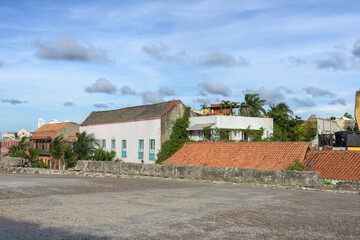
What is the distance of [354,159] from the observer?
20.1 metres

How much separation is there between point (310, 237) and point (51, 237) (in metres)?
3.21

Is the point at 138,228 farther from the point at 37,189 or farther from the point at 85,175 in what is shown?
the point at 85,175

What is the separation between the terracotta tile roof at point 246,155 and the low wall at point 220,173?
9.70 metres

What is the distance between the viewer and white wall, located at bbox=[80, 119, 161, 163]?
35594 mm

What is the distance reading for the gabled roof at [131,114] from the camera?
119 ft

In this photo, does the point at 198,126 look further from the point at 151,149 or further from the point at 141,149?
the point at 141,149

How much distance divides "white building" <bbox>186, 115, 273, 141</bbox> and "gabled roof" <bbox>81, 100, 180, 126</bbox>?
2.85 m

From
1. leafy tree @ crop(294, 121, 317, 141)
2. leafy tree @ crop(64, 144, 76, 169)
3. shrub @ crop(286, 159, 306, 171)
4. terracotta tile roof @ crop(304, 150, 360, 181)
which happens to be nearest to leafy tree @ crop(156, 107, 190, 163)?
leafy tree @ crop(64, 144, 76, 169)

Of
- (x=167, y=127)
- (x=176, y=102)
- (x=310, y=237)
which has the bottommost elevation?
(x=310, y=237)

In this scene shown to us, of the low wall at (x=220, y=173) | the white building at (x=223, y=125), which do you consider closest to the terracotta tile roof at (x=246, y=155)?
the white building at (x=223, y=125)

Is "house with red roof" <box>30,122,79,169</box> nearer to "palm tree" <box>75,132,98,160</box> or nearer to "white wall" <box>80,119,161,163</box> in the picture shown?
"white wall" <box>80,119,161,163</box>

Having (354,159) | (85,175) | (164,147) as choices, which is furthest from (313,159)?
(164,147)

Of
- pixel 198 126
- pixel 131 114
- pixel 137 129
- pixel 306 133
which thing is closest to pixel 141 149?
pixel 137 129

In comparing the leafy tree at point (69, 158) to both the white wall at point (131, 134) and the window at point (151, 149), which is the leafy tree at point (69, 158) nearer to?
the white wall at point (131, 134)
